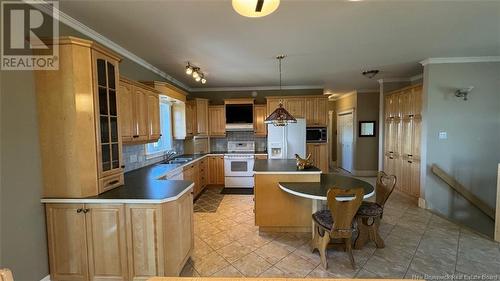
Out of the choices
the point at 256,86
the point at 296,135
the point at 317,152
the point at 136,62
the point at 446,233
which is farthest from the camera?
the point at 256,86

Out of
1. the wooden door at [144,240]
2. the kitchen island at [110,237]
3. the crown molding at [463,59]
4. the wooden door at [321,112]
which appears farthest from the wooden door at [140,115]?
the crown molding at [463,59]

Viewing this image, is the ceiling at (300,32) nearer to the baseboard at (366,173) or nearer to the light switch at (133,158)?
the light switch at (133,158)

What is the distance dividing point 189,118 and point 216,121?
81 centimetres

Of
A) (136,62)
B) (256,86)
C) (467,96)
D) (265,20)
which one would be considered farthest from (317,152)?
(136,62)

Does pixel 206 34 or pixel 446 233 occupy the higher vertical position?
pixel 206 34

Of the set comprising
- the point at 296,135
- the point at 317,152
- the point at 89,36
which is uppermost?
the point at 89,36

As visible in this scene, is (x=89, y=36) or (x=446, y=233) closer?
(x=89, y=36)

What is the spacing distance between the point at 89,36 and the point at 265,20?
2.04 metres

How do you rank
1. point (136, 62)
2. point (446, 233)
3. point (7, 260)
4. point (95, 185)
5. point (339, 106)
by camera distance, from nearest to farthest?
point (7, 260) < point (95, 185) < point (446, 233) < point (136, 62) < point (339, 106)

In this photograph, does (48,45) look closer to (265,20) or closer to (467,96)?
(265,20)

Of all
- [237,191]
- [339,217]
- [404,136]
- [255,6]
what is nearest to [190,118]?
[237,191]

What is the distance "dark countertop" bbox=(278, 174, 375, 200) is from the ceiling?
6.18ft

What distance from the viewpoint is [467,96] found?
12.9 ft

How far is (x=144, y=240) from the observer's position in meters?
2.06
